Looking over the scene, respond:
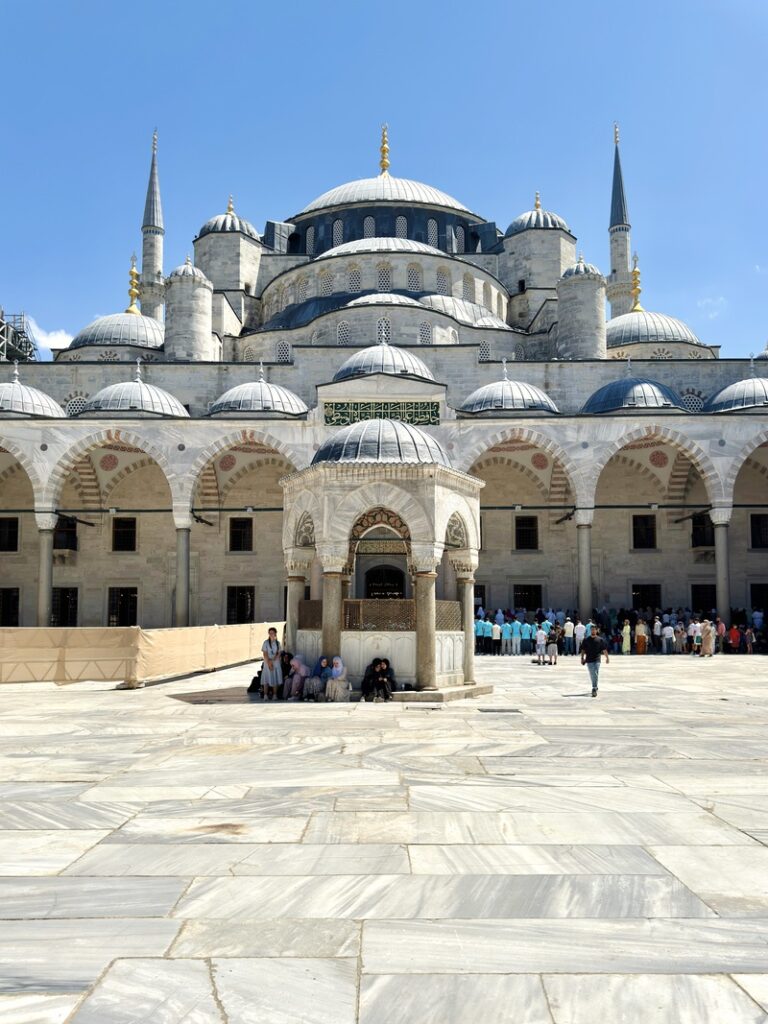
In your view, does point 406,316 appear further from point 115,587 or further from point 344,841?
point 344,841

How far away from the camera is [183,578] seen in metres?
19.9

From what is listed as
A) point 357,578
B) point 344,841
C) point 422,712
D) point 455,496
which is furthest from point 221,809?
point 357,578

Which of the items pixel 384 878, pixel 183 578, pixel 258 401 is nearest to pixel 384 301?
pixel 258 401

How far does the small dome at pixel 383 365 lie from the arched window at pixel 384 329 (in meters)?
2.27

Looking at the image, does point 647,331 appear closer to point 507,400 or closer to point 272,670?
point 507,400

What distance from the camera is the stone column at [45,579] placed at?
19406 millimetres

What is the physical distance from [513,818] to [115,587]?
20.7m

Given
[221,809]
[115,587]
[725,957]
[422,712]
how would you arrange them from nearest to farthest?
[725,957] → [221,809] → [422,712] → [115,587]

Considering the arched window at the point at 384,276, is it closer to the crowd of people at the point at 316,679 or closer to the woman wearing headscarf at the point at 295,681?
the crowd of people at the point at 316,679

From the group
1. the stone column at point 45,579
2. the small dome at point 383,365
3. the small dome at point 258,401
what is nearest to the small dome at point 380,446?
the small dome at point 383,365

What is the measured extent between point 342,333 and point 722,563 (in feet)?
38.7

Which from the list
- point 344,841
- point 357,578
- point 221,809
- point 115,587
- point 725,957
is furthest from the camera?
point 115,587

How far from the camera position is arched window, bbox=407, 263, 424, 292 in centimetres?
2697

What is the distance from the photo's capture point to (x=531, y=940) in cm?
278
